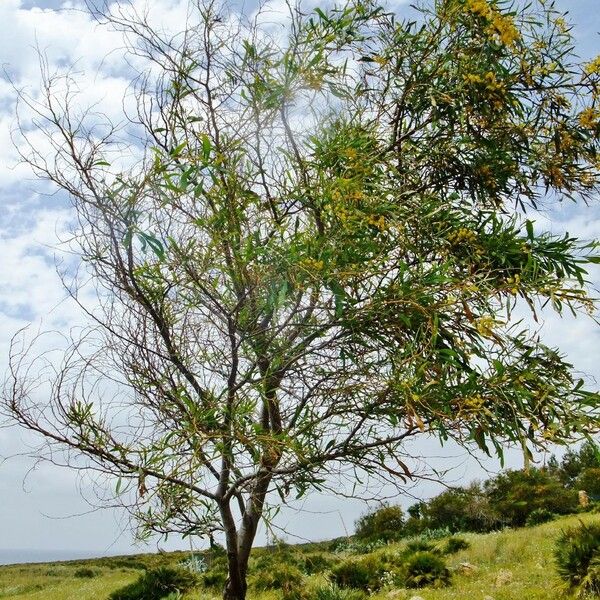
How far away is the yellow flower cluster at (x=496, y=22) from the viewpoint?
491 cm

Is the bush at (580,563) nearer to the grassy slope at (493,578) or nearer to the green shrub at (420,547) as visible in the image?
the grassy slope at (493,578)

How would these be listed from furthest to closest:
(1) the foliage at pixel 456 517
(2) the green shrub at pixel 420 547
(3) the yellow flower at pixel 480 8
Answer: (1) the foliage at pixel 456 517
(2) the green shrub at pixel 420 547
(3) the yellow flower at pixel 480 8

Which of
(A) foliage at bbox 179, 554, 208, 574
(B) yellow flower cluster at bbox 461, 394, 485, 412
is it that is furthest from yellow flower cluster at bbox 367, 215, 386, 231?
(A) foliage at bbox 179, 554, 208, 574

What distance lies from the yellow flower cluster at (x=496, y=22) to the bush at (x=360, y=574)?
7.78 meters

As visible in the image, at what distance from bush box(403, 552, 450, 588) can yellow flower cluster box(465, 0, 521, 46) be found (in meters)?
7.75

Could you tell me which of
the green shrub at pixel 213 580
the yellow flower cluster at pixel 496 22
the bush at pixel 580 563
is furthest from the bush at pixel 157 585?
the yellow flower cluster at pixel 496 22

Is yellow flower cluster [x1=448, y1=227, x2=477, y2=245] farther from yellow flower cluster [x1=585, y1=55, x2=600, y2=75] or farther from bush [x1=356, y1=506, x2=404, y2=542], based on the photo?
bush [x1=356, y1=506, x2=404, y2=542]

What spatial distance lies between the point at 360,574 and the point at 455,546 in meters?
3.19

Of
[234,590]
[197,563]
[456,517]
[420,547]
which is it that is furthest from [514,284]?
[456,517]

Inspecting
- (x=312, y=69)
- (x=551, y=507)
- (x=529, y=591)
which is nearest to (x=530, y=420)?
(x=312, y=69)

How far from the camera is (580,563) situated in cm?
732

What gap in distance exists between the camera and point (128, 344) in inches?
179

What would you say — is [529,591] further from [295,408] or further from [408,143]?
[408,143]

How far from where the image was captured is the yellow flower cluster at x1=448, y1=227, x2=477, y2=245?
15.5ft
